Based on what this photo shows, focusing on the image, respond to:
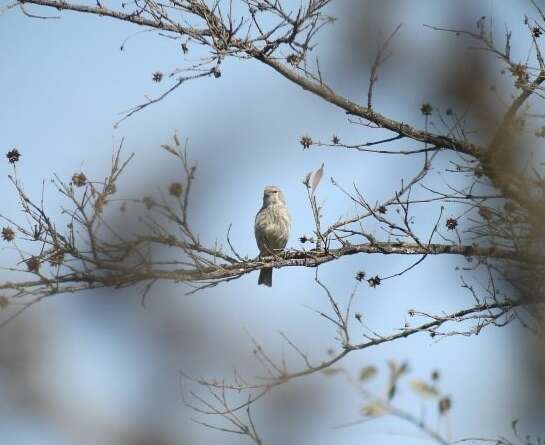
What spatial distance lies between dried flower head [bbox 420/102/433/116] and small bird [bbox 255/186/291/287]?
19.3ft

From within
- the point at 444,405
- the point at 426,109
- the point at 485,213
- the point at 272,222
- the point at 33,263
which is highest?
the point at 272,222

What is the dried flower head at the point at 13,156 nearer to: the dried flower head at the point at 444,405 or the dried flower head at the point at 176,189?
the dried flower head at the point at 176,189

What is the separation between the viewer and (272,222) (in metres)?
10.5

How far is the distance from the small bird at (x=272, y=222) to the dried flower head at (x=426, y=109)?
587 centimetres

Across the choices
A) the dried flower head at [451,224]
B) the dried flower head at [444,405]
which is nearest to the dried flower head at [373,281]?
the dried flower head at [451,224]

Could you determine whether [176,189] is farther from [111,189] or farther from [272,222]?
[272,222]

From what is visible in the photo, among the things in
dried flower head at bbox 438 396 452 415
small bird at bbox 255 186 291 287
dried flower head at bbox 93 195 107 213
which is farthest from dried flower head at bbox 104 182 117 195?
small bird at bbox 255 186 291 287

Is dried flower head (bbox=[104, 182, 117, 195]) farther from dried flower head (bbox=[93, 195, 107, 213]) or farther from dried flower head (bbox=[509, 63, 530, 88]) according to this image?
dried flower head (bbox=[509, 63, 530, 88])

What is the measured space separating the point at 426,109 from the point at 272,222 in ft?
19.8

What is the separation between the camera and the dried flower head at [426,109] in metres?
4.58

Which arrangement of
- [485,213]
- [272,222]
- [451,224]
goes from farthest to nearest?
1. [272,222]
2. [451,224]
3. [485,213]

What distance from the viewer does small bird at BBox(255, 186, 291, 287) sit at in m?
10.5

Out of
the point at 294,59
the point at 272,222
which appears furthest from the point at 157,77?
the point at 272,222

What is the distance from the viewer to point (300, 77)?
19.1 ft
